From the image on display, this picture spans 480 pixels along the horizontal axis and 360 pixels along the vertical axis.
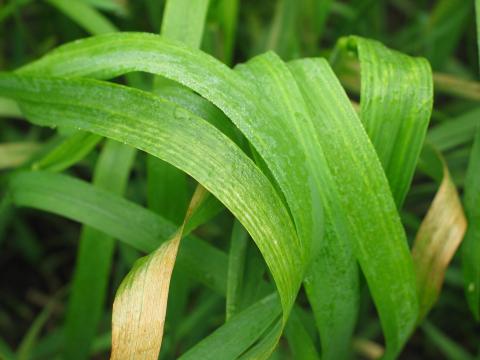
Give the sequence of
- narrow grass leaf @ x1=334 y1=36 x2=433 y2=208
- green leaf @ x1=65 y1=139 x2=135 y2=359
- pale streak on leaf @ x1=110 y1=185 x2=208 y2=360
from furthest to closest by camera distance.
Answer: green leaf @ x1=65 y1=139 x2=135 y2=359 < narrow grass leaf @ x1=334 y1=36 x2=433 y2=208 < pale streak on leaf @ x1=110 y1=185 x2=208 y2=360

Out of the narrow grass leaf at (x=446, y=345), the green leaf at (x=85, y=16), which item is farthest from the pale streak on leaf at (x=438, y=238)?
the green leaf at (x=85, y=16)

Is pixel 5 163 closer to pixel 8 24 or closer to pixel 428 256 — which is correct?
pixel 8 24

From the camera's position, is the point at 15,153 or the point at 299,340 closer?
the point at 299,340

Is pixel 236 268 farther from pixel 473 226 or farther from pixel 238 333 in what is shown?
→ pixel 473 226

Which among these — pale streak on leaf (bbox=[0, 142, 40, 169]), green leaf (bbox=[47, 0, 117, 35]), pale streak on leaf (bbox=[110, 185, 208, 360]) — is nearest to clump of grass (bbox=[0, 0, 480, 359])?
pale streak on leaf (bbox=[110, 185, 208, 360])

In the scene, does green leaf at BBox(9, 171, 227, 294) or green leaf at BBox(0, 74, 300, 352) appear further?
green leaf at BBox(9, 171, 227, 294)

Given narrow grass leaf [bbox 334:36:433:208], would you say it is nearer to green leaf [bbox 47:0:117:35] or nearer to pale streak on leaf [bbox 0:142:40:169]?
green leaf [bbox 47:0:117:35]

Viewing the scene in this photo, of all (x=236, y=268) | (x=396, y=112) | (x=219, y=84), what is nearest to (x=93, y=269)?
(x=236, y=268)

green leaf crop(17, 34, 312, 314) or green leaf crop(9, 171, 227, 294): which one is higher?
green leaf crop(17, 34, 312, 314)

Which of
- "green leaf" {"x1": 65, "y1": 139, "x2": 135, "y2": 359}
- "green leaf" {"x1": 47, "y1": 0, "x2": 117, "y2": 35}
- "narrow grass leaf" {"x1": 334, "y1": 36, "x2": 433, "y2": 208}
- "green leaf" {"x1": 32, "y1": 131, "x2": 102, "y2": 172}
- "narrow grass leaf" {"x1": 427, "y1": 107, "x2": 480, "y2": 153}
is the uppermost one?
"narrow grass leaf" {"x1": 334, "y1": 36, "x2": 433, "y2": 208}

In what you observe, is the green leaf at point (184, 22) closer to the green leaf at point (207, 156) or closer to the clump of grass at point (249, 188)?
the clump of grass at point (249, 188)
